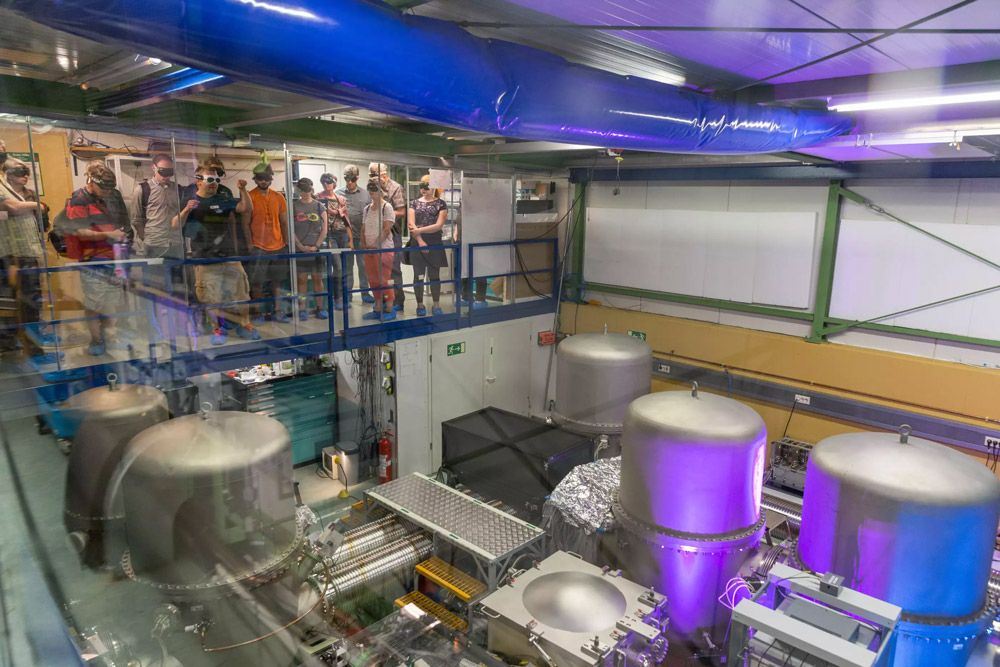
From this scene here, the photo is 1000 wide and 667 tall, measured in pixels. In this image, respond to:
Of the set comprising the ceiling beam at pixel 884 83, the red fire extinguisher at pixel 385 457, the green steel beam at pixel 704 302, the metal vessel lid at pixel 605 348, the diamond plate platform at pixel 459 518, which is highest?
the ceiling beam at pixel 884 83

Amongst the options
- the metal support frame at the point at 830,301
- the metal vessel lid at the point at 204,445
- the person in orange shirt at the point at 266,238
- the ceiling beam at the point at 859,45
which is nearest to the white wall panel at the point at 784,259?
the metal support frame at the point at 830,301

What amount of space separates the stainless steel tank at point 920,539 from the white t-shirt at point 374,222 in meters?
5.80

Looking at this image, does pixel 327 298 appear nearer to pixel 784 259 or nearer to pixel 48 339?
pixel 48 339

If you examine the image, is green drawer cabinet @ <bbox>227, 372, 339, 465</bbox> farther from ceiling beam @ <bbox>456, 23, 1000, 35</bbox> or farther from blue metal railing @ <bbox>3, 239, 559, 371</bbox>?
ceiling beam @ <bbox>456, 23, 1000, 35</bbox>

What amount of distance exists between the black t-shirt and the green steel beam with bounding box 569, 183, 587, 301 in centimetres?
528

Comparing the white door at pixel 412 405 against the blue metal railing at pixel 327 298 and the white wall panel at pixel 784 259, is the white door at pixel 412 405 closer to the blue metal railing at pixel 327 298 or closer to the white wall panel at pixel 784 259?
the blue metal railing at pixel 327 298

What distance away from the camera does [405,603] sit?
3678mm

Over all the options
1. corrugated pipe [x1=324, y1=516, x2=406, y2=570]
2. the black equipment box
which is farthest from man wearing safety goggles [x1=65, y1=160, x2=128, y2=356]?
the black equipment box

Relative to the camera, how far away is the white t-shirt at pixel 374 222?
25.7 ft

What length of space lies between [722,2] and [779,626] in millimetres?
2566

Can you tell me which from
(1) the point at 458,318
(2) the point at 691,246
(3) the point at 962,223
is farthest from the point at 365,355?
(3) the point at 962,223

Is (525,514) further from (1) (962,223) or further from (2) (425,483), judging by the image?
(1) (962,223)

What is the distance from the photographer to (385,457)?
310 inches

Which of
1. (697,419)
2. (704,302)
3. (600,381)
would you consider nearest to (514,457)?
(600,381)
